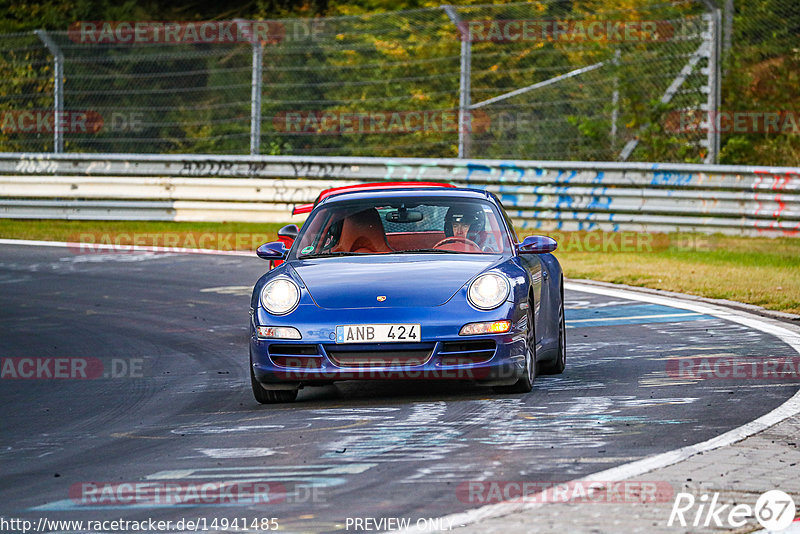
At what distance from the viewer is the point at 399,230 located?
929 centimetres

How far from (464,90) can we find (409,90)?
3.66 metres

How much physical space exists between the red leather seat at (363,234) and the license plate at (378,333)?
1.26m

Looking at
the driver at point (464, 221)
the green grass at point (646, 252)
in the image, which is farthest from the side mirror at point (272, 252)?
the green grass at point (646, 252)

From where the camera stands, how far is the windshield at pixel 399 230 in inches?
344

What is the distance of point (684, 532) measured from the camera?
15.7ft

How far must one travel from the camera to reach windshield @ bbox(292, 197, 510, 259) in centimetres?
874

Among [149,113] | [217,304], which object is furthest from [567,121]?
[217,304]

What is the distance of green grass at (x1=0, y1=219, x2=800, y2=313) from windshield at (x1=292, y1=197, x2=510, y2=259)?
441cm

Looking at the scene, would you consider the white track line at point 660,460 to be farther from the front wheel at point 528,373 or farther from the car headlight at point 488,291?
the car headlight at point 488,291

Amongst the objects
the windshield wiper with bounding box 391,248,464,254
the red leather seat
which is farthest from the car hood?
the red leather seat

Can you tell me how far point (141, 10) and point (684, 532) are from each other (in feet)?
105

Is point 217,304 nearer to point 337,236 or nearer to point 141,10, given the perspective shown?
point 337,236

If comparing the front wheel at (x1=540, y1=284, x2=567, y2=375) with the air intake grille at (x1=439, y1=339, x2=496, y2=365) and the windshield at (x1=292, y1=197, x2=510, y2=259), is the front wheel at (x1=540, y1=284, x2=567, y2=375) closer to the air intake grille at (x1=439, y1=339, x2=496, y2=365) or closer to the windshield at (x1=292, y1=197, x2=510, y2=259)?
the windshield at (x1=292, y1=197, x2=510, y2=259)

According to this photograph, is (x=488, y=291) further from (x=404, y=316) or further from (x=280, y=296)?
(x=280, y=296)
